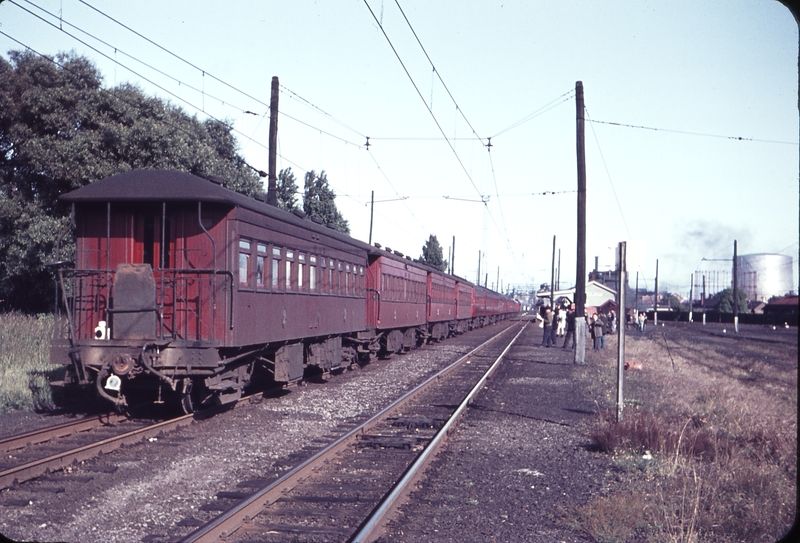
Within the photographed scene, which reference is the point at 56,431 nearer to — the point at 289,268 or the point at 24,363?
the point at 289,268

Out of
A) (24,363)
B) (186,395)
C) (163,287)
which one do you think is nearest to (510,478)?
(186,395)

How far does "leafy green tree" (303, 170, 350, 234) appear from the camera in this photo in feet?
167

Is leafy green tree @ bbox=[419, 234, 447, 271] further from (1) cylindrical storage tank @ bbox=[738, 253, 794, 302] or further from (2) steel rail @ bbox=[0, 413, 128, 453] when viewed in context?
(2) steel rail @ bbox=[0, 413, 128, 453]

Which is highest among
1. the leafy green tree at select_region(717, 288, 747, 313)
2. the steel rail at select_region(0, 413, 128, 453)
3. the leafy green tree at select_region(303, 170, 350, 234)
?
the leafy green tree at select_region(303, 170, 350, 234)

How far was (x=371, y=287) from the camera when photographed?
69.2ft

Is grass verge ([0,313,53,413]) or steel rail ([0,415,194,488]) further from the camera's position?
grass verge ([0,313,53,413])

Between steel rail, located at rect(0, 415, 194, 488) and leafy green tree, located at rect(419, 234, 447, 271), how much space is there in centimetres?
7429

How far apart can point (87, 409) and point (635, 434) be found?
8.23m

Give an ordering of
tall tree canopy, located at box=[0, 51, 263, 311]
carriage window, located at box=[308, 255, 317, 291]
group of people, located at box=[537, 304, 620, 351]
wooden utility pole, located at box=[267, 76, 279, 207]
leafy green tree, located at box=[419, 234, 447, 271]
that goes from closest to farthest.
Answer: carriage window, located at box=[308, 255, 317, 291] < wooden utility pole, located at box=[267, 76, 279, 207] < tall tree canopy, located at box=[0, 51, 263, 311] < group of people, located at box=[537, 304, 620, 351] < leafy green tree, located at box=[419, 234, 447, 271]

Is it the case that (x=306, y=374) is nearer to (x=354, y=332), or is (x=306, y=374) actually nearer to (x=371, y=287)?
(x=354, y=332)

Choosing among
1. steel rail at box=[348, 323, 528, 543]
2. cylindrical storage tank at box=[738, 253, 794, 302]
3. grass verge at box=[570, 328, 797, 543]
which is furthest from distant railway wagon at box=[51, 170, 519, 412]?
cylindrical storage tank at box=[738, 253, 794, 302]

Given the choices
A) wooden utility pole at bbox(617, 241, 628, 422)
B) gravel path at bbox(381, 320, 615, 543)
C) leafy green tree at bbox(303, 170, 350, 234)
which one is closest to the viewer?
gravel path at bbox(381, 320, 615, 543)

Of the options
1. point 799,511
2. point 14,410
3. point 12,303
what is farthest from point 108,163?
point 799,511

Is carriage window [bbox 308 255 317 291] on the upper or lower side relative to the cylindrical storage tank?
Result: lower
